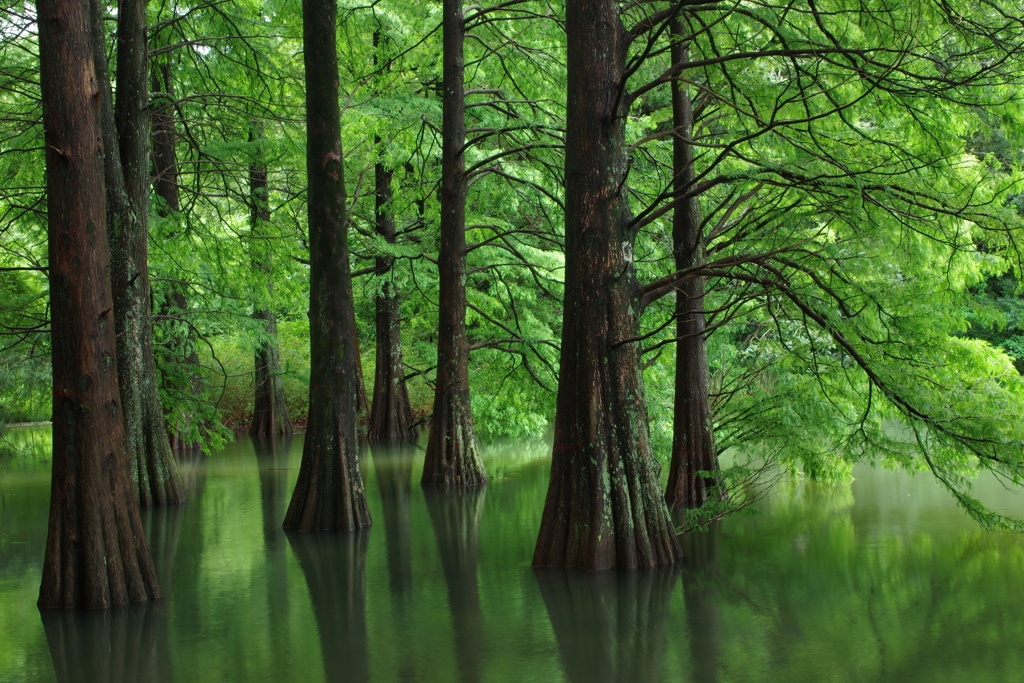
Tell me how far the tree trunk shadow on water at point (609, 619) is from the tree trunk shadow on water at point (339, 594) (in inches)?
51.4

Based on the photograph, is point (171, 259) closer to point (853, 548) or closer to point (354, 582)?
point (354, 582)

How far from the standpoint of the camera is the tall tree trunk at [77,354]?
6.86m

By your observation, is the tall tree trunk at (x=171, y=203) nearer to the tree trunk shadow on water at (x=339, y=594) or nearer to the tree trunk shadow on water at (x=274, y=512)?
the tree trunk shadow on water at (x=274, y=512)

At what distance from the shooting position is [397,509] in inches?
469

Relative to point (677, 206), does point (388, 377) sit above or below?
below

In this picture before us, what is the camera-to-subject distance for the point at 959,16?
7215 mm

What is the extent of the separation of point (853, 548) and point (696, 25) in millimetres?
5752

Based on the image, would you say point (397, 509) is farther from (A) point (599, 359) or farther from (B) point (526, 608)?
(B) point (526, 608)

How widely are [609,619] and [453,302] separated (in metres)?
7.84

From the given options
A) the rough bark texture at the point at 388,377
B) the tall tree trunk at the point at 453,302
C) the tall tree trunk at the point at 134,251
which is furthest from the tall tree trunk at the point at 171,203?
the rough bark texture at the point at 388,377

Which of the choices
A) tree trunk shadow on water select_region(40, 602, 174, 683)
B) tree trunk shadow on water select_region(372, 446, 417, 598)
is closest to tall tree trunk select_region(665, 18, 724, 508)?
tree trunk shadow on water select_region(372, 446, 417, 598)

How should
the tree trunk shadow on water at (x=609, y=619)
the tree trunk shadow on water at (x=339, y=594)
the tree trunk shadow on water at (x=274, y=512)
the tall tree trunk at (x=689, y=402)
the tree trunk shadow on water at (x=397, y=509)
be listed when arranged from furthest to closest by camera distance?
the tall tree trunk at (x=689, y=402) < the tree trunk shadow on water at (x=397, y=509) < the tree trunk shadow on water at (x=274, y=512) < the tree trunk shadow on water at (x=339, y=594) < the tree trunk shadow on water at (x=609, y=619)

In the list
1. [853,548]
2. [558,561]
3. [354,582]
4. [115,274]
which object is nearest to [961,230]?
[853,548]

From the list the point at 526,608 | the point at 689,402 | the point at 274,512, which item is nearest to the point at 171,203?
the point at 274,512
